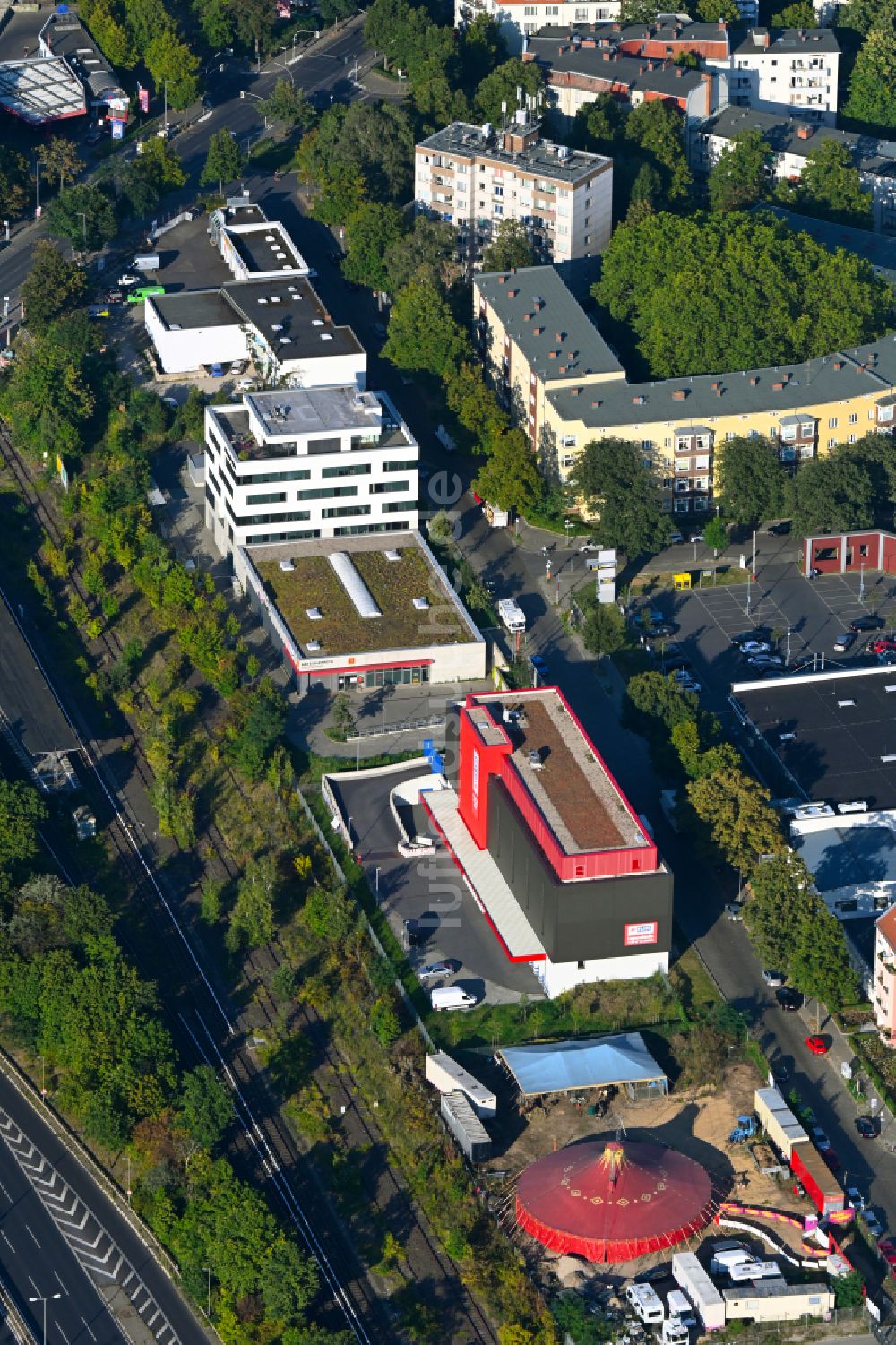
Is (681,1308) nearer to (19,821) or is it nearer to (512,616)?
(19,821)

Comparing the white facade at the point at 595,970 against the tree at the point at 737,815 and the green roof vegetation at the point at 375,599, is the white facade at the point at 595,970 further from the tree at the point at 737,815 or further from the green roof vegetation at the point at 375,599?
the green roof vegetation at the point at 375,599

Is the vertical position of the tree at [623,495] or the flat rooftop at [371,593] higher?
the flat rooftop at [371,593]

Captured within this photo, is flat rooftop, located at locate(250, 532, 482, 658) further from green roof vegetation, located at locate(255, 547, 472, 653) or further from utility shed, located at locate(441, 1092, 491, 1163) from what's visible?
utility shed, located at locate(441, 1092, 491, 1163)

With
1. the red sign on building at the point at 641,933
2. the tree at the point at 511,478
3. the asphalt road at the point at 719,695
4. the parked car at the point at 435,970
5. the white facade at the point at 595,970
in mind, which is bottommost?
the asphalt road at the point at 719,695

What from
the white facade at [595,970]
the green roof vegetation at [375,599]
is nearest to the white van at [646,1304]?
the white facade at [595,970]

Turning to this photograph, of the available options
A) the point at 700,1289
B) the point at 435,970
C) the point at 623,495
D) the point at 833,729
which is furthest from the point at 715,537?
the point at 700,1289
